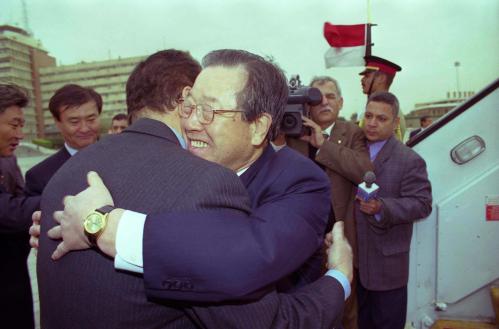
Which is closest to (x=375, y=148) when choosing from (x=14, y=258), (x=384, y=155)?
(x=384, y=155)

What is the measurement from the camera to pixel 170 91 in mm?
1346

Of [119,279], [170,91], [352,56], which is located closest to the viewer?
[119,279]

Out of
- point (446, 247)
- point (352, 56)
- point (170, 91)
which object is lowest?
point (446, 247)

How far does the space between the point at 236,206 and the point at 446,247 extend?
7.65 feet

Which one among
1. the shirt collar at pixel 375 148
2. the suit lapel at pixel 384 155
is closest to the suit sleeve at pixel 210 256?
the suit lapel at pixel 384 155

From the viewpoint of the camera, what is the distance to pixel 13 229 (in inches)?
89.7

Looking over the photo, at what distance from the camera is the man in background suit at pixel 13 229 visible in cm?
225

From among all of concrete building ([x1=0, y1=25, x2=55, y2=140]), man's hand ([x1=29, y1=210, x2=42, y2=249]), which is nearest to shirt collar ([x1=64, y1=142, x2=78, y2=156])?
man's hand ([x1=29, y1=210, x2=42, y2=249])

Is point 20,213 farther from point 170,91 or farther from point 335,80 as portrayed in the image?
point 335,80

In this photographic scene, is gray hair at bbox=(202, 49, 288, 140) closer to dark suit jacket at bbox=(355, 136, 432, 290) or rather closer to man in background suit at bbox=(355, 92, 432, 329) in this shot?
man in background suit at bbox=(355, 92, 432, 329)

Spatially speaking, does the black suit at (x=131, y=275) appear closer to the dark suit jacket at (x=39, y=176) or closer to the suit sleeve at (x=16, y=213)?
the suit sleeve at (x=16, y=213)

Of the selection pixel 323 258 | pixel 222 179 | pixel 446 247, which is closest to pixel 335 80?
pixel 446 247

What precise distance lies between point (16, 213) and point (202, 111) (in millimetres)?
1666

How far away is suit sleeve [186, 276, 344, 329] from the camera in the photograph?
0.86 m
